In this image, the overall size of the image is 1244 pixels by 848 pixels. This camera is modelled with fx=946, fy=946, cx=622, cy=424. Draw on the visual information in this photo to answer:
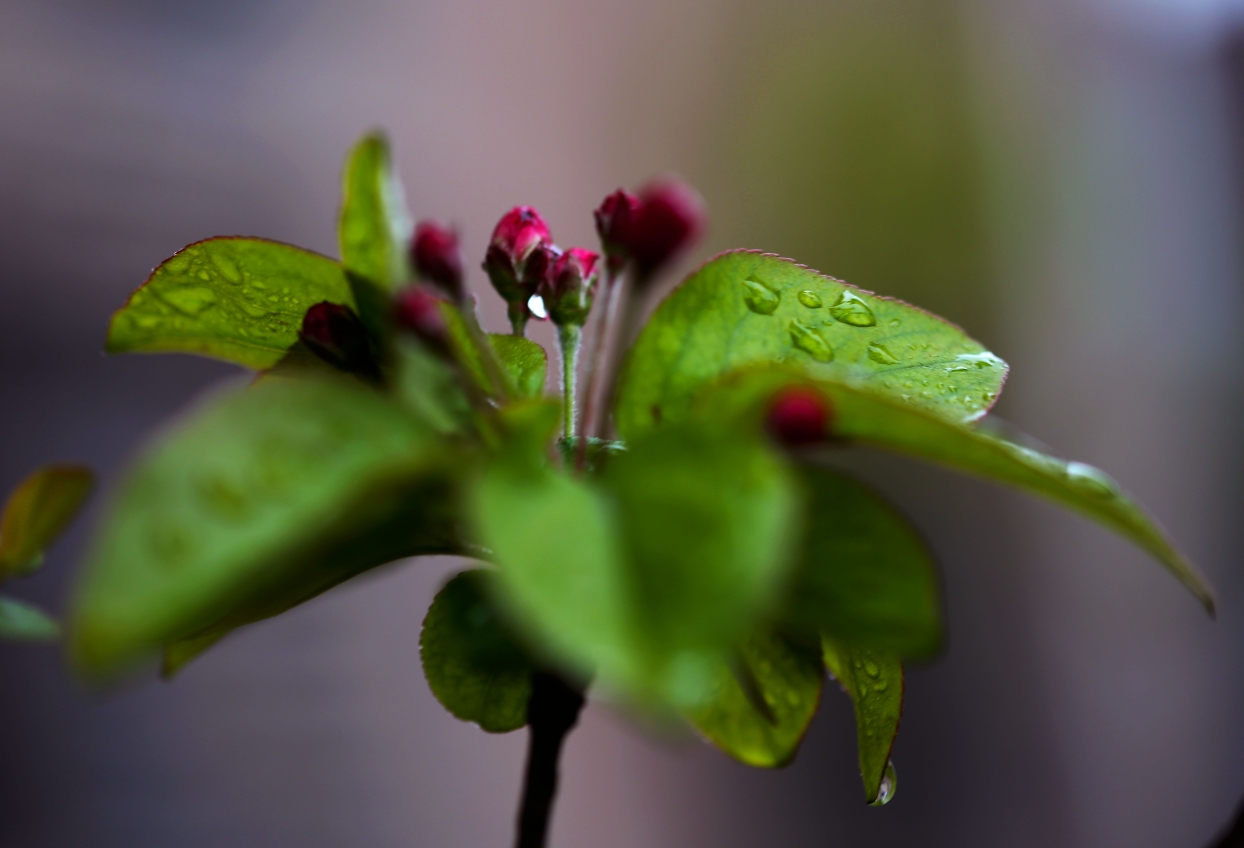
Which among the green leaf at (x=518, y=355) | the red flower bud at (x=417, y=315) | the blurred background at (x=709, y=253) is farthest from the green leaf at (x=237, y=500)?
the blurred background at (x=709, y=253)

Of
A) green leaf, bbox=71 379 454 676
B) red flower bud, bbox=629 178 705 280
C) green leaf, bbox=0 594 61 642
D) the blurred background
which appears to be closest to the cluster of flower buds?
red flower bud, bbox=629 178 705 280

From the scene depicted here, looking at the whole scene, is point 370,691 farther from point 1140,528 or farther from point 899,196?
point 899,196

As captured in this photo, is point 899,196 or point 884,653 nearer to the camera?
point 884,653

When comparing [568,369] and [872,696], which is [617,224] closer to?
[568,369]

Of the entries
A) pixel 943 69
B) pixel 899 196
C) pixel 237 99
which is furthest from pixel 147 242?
pixel 943 69

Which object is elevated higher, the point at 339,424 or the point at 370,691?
the point at 339,424

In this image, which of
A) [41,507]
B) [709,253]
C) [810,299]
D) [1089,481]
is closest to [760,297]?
[810,299]

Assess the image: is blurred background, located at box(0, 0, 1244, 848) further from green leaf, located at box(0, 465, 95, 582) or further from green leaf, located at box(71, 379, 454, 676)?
green leaf, located at box(71, 379, 454, 676)
